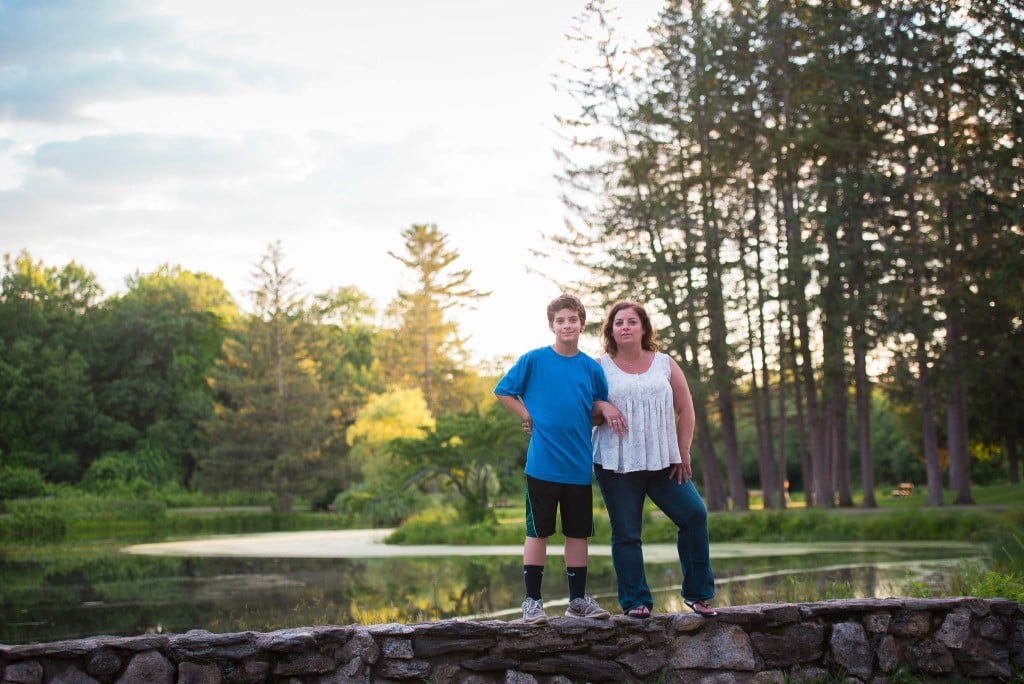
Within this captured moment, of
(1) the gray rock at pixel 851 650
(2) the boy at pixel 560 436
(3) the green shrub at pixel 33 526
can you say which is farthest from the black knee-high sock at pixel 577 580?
(3) the green shrub at pixel 33 526

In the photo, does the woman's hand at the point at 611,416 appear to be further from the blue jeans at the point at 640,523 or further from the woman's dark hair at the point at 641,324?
the woman's dark hair at the point at 641,324

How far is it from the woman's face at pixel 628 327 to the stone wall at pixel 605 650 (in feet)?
4.54

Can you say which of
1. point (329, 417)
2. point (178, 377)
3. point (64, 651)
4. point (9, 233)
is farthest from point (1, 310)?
point (64, 651)

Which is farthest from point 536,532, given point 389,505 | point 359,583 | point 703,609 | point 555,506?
point 389,505

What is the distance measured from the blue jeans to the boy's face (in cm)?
71

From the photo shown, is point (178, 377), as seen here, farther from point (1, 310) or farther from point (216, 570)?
point (216, 570)

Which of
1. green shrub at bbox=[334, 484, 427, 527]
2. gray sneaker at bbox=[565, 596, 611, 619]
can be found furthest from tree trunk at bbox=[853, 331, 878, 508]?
gray sneaker at bbox=[565, 596, 611, 619]

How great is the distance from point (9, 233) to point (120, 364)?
333 inches

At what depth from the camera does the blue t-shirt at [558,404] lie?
5465mm

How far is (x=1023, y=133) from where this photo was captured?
18.5 metres

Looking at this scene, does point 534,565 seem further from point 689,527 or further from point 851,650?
point 851,650

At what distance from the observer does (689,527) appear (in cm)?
570

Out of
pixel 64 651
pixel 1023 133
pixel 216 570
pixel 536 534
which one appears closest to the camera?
pixel 64 651

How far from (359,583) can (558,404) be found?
357 inches
